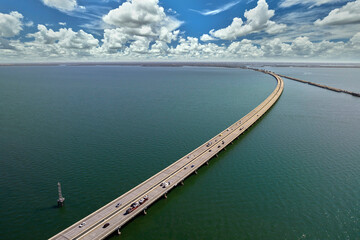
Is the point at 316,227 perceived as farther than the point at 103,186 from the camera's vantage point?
No

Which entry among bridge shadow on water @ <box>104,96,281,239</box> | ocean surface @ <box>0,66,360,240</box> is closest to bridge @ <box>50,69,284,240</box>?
bridge shadow on water @ <box>104,96,281,239</box>

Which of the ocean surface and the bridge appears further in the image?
the ocean surface

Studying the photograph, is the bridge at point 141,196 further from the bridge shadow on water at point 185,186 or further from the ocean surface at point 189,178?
the ocean surface at point 189,178

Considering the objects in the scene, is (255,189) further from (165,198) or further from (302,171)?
(165,198)

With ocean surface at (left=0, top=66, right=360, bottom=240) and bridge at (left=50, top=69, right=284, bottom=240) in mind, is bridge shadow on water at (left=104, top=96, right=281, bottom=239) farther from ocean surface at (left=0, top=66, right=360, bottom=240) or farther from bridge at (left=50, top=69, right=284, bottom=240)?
bridge at (left=50, top=69, right=284, bottom=240)

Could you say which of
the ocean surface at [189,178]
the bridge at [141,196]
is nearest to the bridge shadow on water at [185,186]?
the ocean surface at [189,178]

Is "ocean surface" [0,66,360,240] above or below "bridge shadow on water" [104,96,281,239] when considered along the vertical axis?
above

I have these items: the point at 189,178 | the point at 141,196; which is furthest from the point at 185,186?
the point at 141,196

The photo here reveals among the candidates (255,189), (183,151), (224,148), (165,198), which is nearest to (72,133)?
(183,151)

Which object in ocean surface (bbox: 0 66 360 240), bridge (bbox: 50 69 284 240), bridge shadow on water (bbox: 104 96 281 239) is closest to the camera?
bridge (bbox: 50 69 284 240)
